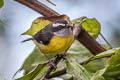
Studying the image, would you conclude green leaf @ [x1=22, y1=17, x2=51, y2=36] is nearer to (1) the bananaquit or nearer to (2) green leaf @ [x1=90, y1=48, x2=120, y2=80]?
(1) the bananaquit

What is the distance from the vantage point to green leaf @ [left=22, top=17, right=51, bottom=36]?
430mm

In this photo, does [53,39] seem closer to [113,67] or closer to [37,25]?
[37,25]

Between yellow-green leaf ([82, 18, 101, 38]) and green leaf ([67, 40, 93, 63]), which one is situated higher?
yellow-green leaf ([82, 18, 101, 38])

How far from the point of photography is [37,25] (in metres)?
0.44

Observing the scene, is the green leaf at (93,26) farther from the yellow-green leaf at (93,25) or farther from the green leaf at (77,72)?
the green leaf at (77,72)

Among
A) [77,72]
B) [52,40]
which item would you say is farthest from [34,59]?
[77,72]

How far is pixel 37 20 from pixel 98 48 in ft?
0.31

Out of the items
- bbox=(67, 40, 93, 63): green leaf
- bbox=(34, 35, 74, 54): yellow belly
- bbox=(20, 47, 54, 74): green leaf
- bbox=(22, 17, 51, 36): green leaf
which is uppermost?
bbox=(22, 17, 51, 36): green leaf

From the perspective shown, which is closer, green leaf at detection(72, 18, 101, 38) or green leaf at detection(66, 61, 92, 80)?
green leaf at detection(66, 61, 92, 80)

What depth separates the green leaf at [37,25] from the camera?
0.43m

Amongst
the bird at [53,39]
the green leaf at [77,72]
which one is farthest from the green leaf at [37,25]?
the green leaf at [77,72]

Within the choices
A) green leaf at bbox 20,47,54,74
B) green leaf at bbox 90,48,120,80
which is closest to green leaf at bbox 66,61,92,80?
green leaf at bbox 90,48,120,80

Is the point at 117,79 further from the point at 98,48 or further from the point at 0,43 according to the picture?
the point at 0,43

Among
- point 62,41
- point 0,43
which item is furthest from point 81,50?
point 0,43
